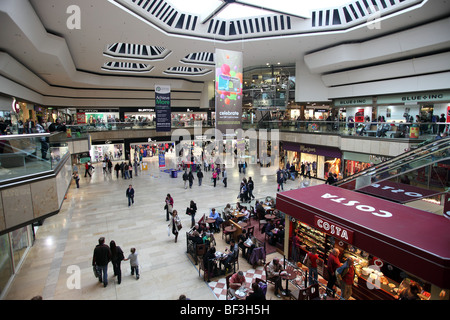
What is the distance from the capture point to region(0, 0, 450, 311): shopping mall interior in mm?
6648

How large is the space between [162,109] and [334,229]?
53.6 feet

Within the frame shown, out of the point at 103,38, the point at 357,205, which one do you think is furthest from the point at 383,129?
the point at 103,38

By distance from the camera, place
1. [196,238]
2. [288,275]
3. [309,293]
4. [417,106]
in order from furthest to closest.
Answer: [417,106], [196,238], [288,275], [309,293]

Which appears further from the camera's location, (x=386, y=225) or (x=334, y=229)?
(x=334, y=229)

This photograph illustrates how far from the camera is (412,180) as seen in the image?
8141mm

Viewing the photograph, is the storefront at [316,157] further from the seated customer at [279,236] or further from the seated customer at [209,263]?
the seated customer at [209,263]

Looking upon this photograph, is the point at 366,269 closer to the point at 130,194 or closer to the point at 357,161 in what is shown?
the point at 130,194

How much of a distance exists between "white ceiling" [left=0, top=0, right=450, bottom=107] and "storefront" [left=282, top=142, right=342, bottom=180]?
655cm

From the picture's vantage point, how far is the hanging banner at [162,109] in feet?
64.8

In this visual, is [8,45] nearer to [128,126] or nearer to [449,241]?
[128,126]

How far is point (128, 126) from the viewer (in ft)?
90.5

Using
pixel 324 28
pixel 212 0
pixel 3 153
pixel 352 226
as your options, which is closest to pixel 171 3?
pixel 212 0

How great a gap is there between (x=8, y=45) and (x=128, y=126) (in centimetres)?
1572
